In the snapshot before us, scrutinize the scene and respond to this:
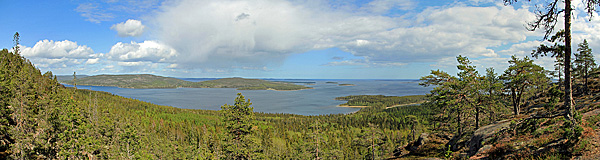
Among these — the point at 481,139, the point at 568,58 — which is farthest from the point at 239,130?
the point at 568,58

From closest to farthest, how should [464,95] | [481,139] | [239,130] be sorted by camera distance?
[481,139]
[464,95]
[239,130]

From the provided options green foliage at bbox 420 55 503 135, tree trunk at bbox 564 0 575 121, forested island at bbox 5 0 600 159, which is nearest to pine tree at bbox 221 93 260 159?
forested island at bbox 5 0 600 159

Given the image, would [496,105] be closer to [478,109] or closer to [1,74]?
[478,109]

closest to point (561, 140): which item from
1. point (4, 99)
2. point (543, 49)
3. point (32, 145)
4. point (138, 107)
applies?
point (543, 49)

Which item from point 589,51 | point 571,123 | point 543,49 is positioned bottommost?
point 571,123

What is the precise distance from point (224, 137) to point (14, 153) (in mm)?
24357

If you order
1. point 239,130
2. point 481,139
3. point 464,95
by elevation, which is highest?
point 464,95

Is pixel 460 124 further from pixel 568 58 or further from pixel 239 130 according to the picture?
pixel 239 130

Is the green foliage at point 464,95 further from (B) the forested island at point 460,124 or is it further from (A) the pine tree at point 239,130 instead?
(A) the pine tree at point 239,130

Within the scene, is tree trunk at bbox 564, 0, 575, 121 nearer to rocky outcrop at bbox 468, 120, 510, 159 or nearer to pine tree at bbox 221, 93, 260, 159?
rocky outcrop at bbox 468, 120, 510, 159

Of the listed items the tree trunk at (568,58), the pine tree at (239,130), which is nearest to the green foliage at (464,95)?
the tree trunk at (568,58)

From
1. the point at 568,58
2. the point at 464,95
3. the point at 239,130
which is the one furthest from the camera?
the point at 239,130

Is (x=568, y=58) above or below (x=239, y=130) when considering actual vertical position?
above

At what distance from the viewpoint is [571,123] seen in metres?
10.4
